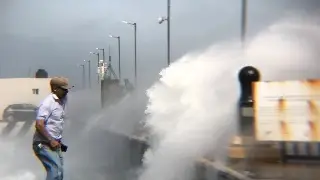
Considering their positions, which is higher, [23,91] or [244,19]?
[244,19]

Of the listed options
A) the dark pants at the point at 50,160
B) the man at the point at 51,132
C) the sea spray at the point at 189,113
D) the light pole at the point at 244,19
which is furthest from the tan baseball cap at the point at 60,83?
the light pole at the point at 244,19

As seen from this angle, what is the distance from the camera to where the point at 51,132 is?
9.16 metres

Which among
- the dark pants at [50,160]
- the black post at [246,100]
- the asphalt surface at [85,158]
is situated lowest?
the asphalt surface at [85,158]

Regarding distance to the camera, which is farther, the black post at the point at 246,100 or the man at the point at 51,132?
the black post at the point at 246,100

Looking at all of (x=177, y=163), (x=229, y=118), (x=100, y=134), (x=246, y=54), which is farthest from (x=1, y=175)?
(x=100, y=134)

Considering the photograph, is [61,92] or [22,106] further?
[22,106]

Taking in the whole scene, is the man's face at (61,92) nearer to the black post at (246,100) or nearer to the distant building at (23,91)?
the black post at (246,100)

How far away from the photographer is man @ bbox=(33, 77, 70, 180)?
9.05 metres

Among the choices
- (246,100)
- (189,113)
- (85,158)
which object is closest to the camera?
(246,100)

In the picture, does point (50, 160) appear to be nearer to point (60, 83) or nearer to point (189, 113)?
point (60, 83)

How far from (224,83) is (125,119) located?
1921cm

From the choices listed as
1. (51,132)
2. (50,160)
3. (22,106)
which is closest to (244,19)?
(51,132)

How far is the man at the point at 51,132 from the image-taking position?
9.05 m

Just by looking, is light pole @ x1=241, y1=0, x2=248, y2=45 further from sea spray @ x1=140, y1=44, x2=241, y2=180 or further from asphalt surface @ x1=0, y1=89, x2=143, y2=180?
asphalt surface @ x1=0, y1=89, x2=143, y2=180
